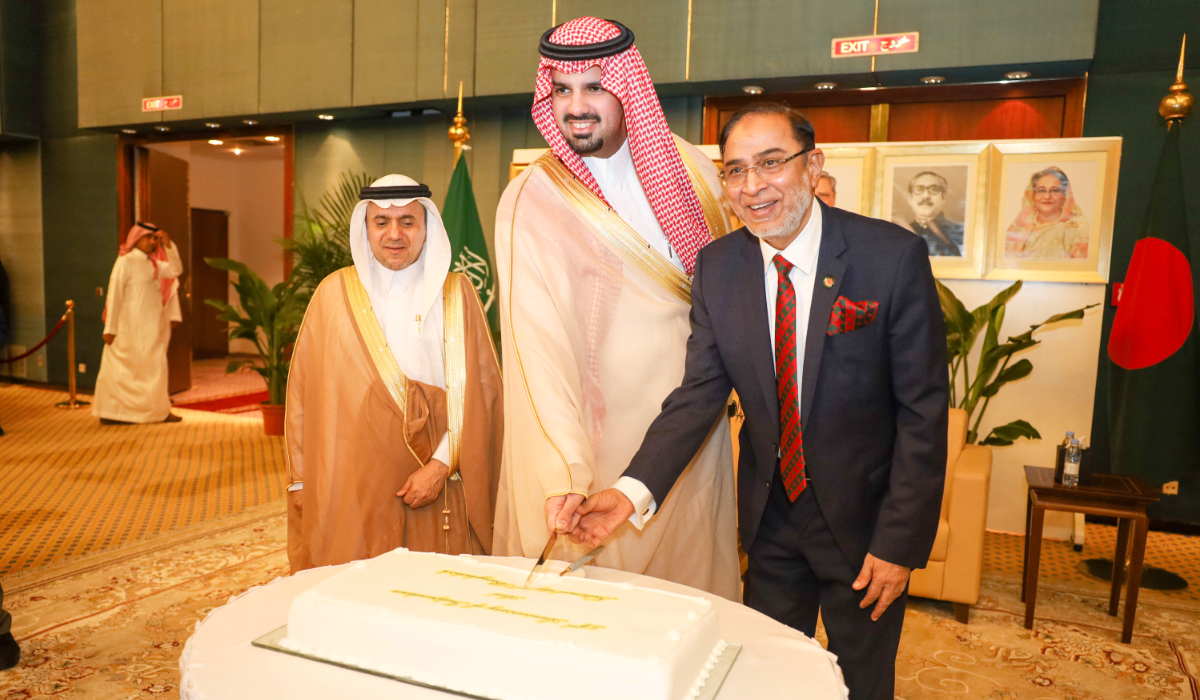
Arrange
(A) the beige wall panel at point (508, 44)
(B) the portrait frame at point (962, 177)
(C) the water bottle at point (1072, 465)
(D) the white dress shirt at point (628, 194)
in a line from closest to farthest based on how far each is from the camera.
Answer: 1. (D) the white dress shirt at point (628, 194)
2. (C) the water bottle at point (1072, 465)
3. (B) the portrait frame at point (962, 177)
4. (A) the beige wall panel at point (508, 44)

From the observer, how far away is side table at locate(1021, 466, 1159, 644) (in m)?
3.18

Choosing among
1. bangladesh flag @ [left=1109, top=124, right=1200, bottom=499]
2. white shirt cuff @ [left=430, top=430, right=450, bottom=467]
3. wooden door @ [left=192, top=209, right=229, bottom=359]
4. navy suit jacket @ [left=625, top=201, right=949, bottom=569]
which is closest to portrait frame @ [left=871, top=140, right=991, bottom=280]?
bangladesh flag @ [left=1109, top=124, right=1200, bottom=499]

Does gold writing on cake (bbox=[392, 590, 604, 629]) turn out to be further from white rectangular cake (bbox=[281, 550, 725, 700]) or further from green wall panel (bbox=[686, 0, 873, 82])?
green wall panel (bbox=[686, 0, 873, 82])

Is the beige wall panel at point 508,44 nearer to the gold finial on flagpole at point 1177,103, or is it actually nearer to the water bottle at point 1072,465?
the gold finial on flagpole at point 1177,103

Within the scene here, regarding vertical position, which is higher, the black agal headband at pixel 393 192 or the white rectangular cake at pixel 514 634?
the black agal headband at pixel 393 192

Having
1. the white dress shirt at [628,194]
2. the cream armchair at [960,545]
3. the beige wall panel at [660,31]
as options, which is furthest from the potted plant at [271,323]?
the white dress shirt at [628,194]

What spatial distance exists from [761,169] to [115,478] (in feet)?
17.6

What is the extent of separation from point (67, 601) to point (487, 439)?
2.23 m

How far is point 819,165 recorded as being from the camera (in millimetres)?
1596

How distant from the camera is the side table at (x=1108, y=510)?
3184 mm

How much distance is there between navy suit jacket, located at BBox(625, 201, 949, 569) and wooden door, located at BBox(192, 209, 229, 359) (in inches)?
455

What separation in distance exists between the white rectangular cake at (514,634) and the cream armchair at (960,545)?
8.19 feet

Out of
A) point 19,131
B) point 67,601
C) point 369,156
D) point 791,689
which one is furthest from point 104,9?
point 791,689

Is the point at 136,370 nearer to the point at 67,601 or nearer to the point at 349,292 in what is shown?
the point at 67,601
